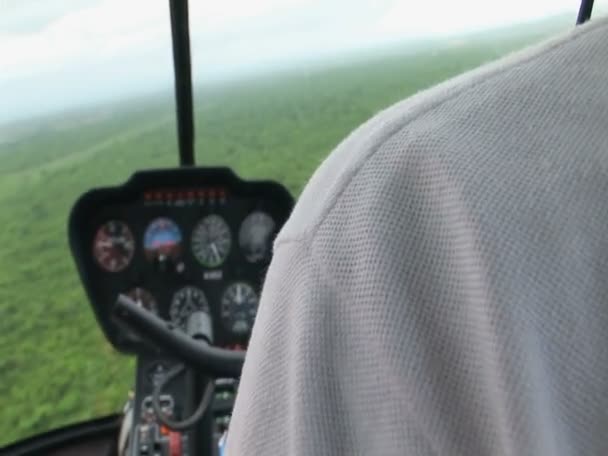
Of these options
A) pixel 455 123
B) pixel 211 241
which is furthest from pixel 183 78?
pixel 455 123

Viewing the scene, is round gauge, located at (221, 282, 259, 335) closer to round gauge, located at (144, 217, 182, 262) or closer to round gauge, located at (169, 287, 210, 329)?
round gauge, located at (169, 287, 210, 329)

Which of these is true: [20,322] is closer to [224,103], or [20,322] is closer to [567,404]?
[224,103]

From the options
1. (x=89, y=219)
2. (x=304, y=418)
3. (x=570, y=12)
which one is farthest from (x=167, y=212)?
(x=304, y=418)

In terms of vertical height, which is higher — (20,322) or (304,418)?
(304,418)

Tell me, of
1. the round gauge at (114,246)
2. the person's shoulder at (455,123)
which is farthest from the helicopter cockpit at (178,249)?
the person's shoulder at (455,123)

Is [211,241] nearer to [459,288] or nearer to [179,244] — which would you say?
[179,244]
